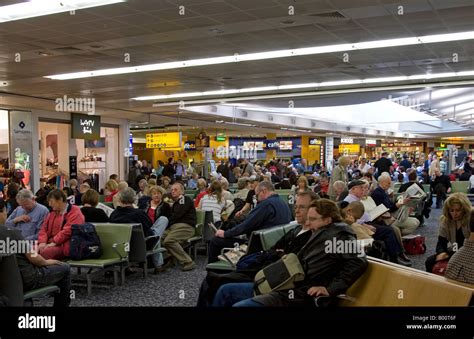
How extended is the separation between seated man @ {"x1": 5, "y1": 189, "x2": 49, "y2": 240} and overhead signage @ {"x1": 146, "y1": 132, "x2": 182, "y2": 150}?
15911 millimetres

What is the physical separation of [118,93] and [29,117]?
154 inches

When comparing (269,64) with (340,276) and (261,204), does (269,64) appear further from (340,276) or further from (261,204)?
(340,276)

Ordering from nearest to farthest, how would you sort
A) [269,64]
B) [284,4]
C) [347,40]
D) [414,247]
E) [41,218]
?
1. [284,4]
2. [41,218]
3. [347,40]
4. [414,247]
5. [269,64]

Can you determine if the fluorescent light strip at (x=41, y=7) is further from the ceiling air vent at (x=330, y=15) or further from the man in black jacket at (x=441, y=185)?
the man in black jacket at (x=441, y=185)

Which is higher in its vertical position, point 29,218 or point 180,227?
point 29,218

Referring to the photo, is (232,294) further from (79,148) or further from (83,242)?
(79,148)

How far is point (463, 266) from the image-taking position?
12.4ft

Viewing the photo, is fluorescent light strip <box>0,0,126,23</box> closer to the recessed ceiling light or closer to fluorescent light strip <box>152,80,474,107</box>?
the recessed ceiling light

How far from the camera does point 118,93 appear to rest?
47.9 feet

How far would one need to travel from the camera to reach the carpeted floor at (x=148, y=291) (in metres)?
6.03

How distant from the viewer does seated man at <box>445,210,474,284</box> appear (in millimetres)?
3732

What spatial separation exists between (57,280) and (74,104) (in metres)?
12.6

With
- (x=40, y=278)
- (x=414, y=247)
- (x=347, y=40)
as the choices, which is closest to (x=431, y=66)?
(x=347, y=40)

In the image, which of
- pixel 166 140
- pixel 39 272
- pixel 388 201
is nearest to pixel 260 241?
pixel 39 272
